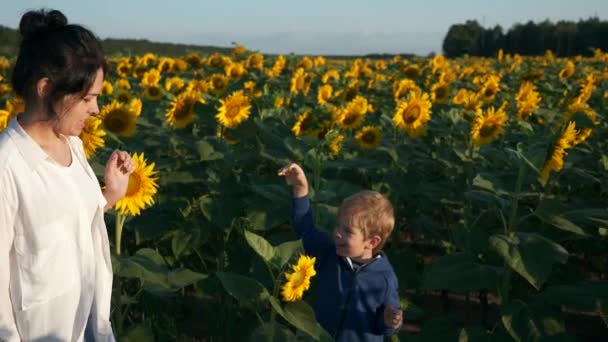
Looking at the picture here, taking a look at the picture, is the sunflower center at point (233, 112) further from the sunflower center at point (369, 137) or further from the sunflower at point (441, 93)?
the sunflower at point (441, 93)

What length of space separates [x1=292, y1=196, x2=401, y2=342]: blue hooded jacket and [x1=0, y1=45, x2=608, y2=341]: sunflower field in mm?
230

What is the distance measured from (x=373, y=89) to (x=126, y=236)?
4220mm

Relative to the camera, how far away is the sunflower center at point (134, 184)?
2.68 metres

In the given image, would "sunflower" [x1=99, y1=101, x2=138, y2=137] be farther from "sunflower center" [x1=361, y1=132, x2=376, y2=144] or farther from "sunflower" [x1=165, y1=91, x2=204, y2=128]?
"sunflower center" [x1=361, y1=132, x2=376, y2=144]

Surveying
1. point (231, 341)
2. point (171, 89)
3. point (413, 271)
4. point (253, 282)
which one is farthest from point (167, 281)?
point (171, 89)

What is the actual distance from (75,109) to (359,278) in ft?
3.44

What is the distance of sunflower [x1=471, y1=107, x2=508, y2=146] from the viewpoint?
14.6 feet

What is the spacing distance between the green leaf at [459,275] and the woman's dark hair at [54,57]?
143 cm

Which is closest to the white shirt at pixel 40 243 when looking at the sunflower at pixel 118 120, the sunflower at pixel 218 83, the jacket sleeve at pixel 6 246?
the jacket sleeve at pixel 6 246

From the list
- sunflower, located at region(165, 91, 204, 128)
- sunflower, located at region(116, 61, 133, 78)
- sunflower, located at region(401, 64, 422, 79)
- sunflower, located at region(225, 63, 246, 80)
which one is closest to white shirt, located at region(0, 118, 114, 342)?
sunflower, located at region(165, 91, 204, 128)

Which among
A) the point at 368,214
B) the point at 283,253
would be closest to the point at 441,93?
the point at 368,214

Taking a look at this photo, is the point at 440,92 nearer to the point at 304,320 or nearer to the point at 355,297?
the point at 355,297

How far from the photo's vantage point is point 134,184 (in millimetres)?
2680

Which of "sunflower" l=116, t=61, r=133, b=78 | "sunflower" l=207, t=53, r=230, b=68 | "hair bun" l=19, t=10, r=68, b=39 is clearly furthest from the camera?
"sunflower" l=116, t=61, r=133, b=78
